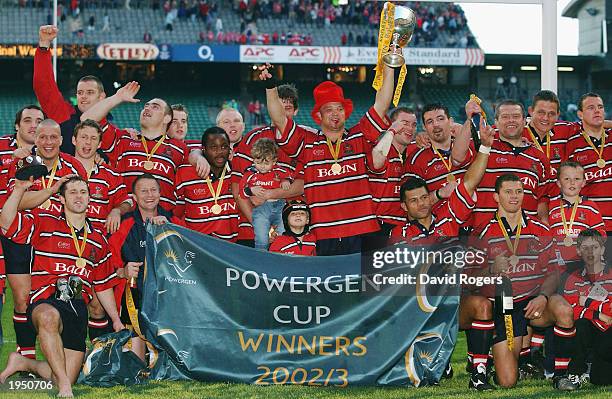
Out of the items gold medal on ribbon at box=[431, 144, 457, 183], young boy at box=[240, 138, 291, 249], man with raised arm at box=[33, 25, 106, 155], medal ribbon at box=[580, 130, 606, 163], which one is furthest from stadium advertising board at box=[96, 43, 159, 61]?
medal ribbon at box=[580, 130, 606, 163]

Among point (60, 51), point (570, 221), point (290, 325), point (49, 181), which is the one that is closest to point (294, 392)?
point (290, 325)

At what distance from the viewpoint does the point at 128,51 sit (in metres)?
29.9

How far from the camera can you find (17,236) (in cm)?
604

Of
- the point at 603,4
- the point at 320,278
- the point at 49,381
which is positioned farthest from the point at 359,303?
the point at 603,4

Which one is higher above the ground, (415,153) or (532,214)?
(415,153)

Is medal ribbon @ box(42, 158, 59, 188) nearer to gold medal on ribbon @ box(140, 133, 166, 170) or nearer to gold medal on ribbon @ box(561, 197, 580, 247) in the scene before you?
gold medal on ribbon @ box(140, 133, 166, 170)

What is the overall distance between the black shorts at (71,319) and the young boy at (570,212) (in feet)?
10.3

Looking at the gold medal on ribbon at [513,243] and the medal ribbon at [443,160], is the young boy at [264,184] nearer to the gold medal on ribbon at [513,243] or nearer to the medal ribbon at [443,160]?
the medal ribbon at [443,160]

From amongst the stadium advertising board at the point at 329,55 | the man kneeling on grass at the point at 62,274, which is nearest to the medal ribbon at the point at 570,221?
the man kneeling on grass at the point at 62,274

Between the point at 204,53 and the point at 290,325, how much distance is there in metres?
25.5

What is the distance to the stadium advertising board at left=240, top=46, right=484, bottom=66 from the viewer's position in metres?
30.9

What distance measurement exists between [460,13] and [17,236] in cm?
3112

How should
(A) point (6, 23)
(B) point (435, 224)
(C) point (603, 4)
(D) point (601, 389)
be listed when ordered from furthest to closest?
(C) point (603, 4), (A) point (6, 23), (B) point (435, 224), (D) point (601, 389)

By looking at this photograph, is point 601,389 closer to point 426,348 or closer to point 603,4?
point 426,348
